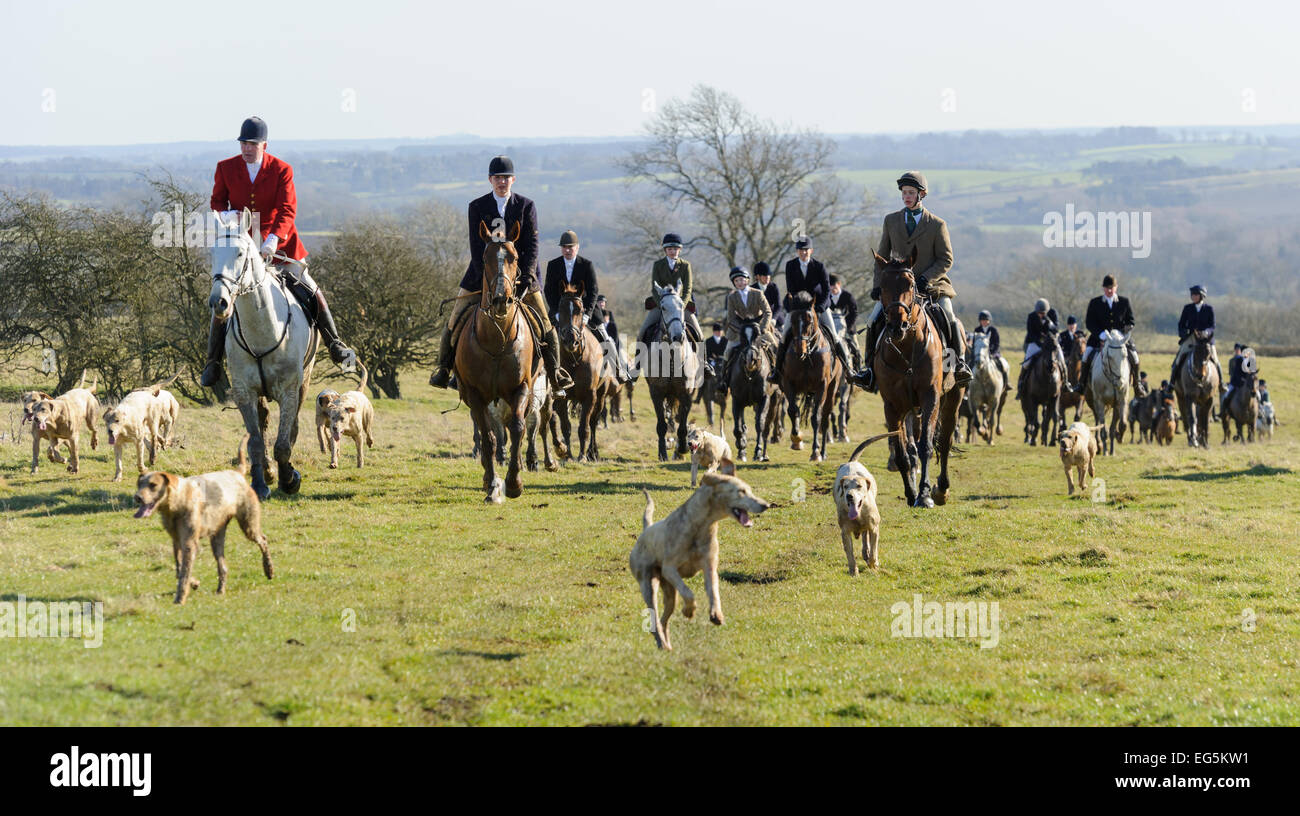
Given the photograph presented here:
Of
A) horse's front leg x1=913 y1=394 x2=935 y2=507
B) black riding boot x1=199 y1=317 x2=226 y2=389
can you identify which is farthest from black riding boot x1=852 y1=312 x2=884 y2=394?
black riding boot x1=199 y1=317 x2=226 y2=389

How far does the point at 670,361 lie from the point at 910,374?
673 centimetres

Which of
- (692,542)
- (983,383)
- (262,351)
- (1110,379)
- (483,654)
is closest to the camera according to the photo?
(483,654)

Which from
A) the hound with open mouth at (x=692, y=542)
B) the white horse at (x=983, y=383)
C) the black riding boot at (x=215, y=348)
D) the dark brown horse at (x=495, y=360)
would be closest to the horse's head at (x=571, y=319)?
the dark brown horse at (x=495, y=360)

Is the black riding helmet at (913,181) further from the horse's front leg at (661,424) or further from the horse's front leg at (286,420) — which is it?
the horse's front leg at (661,424)

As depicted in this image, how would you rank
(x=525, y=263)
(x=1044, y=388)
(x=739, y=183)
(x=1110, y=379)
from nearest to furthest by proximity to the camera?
(x=525, y=263), (x=1110, y=379), (x=1044, y=388), (x=739, y=183)

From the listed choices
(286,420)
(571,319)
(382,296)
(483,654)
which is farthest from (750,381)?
(382,296)

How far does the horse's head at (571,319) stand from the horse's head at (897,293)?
544 centimetres

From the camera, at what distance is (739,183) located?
62.2 metres

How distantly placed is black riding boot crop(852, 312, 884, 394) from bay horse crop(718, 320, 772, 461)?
16.1 ft

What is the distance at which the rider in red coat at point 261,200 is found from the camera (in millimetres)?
12609

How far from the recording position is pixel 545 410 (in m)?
18.1

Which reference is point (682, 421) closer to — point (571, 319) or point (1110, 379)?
point (571, 319)
